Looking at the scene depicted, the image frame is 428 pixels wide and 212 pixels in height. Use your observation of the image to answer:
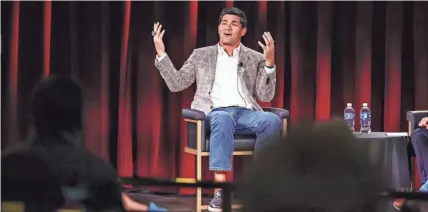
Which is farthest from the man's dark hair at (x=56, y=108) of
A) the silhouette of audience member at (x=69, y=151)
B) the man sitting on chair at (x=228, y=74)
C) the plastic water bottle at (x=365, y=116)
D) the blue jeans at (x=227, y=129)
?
the plastic water bottle at (x=365, y=116)

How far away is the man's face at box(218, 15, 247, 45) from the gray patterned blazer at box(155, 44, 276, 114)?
7 centimetres

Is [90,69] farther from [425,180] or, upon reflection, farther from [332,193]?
[332,193]

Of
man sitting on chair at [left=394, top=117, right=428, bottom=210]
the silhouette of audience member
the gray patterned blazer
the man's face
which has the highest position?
the man's face

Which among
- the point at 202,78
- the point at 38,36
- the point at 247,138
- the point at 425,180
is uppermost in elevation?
the point at 38,36

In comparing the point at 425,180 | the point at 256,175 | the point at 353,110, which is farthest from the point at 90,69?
the point at 256,175

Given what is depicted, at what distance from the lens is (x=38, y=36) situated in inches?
153

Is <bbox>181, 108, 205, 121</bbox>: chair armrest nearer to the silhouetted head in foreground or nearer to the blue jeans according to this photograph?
the blue jeans

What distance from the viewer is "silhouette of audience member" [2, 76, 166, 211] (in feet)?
2.14

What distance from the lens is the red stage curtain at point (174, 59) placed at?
3.83 metres

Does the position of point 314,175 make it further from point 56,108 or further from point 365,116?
point 365,116

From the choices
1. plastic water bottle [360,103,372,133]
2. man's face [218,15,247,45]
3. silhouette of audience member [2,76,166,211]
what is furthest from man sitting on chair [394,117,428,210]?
silhouette of audience member [2,76,166,211]

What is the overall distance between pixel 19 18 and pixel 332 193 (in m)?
3.62

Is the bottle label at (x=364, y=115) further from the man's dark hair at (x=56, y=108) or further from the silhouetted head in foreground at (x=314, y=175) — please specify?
the silhouetted head in foreground at (x=314, y=175)

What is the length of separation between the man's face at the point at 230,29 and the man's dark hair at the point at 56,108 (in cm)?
180
